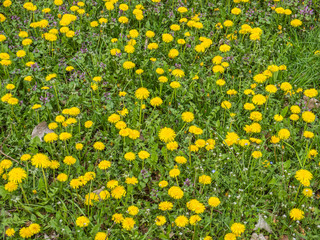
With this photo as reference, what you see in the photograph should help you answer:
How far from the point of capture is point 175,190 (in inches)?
107

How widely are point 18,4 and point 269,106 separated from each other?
134 inches

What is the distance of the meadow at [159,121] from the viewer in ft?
8.93

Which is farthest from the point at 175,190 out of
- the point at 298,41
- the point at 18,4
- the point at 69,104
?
the point at 18,4

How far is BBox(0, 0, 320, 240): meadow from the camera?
2.72m

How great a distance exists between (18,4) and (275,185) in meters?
3.83

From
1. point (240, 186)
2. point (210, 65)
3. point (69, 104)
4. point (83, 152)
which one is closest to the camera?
point (240, 186)

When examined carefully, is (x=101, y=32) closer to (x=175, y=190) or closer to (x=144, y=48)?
(x=144, y=48)

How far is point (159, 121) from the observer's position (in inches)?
135

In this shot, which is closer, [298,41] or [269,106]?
[269,106]

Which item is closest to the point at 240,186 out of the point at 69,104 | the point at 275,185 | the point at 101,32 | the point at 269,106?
the point at 275,185

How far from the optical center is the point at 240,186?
9.67 ft

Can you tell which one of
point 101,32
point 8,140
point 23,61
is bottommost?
point 8,140

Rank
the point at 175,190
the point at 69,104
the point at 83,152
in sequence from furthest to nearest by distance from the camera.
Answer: the point at 69,104, the point at 83,152, the point at 175,190

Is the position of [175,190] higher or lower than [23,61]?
lower
